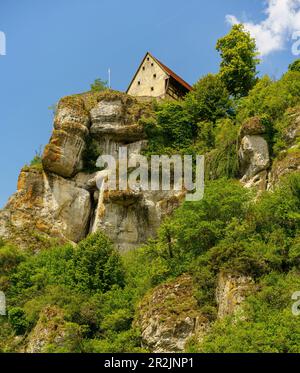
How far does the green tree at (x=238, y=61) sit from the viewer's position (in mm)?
45250

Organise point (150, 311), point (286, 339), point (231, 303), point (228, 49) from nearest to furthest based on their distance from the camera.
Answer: point (286, 339), point (231, 303), point (150, 311), point (228, 49)

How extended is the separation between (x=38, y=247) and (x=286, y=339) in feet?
59.9

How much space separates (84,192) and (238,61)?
47.0 feet

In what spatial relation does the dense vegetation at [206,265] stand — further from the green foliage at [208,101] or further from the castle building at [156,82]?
the castle building at [156,82]

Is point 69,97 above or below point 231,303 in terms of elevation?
above

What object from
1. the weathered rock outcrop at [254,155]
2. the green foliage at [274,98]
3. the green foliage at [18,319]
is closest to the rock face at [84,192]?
the weathered rock outcrop at [254,155]

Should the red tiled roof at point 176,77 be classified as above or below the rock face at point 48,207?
above

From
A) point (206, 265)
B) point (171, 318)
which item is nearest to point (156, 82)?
point (206, 265)

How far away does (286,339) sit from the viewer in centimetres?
2017

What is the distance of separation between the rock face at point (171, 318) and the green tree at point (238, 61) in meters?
22.0

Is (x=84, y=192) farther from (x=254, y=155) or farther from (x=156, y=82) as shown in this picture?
(x=156, y=82)

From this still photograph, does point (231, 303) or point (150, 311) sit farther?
point (150, 311)
